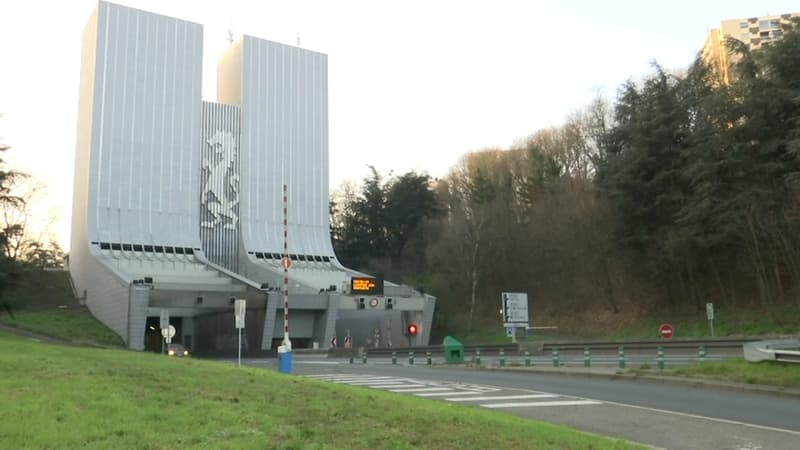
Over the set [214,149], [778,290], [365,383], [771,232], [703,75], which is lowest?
[365,383]

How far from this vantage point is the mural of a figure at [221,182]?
76500mm

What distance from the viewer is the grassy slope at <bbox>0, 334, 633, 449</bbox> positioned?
6727 millimetres

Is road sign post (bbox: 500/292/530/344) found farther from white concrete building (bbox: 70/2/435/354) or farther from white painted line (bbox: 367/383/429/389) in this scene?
white concrete building (bbox: 70/2/435/354)

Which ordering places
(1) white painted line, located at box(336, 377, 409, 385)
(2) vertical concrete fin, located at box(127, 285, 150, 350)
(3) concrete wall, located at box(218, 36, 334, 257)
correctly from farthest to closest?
(3) concrete wall, located at box(218, 36, 334, 257), (2) vertical concrete fin, located at box(127, 285, 150, 350), (1) white painted line, located at box(336, 377, 409, 385)

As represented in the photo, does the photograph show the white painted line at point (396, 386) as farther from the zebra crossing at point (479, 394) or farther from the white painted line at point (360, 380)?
the white painted line at point (360, 380)

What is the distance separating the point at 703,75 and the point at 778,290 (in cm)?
1459

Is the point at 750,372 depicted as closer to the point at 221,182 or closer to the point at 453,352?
the point at 453,352

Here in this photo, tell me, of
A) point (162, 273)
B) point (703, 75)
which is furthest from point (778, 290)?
point (162, 273)

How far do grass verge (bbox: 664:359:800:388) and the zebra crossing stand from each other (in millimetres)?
4269

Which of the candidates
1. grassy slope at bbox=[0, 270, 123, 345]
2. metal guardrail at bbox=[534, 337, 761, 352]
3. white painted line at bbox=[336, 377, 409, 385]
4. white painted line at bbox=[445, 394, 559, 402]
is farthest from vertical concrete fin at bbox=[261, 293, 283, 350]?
white painted line at bbox=[445, 394, 559, 402]

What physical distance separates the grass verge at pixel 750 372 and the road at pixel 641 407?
0.80m

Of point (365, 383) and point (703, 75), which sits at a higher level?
point (703, 75)

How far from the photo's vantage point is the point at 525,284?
63.7 m

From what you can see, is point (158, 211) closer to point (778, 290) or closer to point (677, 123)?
point (677, 123)
